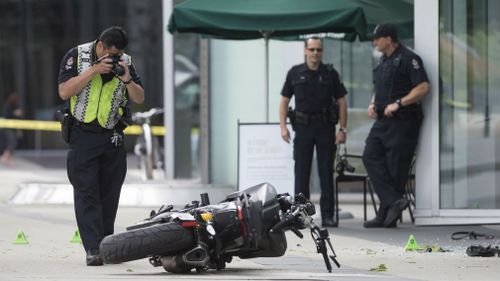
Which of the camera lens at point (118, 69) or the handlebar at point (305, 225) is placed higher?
the camera lens at point (118, 69)

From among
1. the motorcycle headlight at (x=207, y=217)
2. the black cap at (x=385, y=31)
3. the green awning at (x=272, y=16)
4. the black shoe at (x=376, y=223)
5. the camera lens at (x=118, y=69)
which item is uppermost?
the green awning at (x=272, y=16)

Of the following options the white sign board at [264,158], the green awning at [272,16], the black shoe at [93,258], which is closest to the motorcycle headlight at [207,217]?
the black shoe at [93,258]

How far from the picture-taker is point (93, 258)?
11.2m

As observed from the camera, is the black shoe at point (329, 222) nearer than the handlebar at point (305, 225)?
No

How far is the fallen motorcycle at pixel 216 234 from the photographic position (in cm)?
1039

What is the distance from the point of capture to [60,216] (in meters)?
16.2

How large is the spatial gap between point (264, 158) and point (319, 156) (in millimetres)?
1002

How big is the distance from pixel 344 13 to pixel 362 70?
416cm

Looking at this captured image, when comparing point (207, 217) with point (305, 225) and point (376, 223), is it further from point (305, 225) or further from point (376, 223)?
point (376, 223)

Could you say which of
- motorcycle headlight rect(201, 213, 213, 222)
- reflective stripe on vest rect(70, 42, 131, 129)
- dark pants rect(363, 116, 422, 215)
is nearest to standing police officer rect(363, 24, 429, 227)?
dark pants rect(363, 116, 422, 215)

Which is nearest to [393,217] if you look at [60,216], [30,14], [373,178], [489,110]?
[373,178]

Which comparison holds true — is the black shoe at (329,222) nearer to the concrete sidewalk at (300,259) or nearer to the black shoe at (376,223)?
the concrete sidewalk at (300,259)

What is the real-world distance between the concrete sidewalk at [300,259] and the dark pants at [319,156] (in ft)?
1.15

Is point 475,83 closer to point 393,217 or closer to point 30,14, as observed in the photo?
point 393,217
